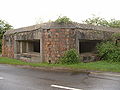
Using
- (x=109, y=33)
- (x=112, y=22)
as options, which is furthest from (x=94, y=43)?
(x=112, y=22)

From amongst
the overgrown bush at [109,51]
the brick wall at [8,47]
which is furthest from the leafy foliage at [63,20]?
the brick wall at [8,47]

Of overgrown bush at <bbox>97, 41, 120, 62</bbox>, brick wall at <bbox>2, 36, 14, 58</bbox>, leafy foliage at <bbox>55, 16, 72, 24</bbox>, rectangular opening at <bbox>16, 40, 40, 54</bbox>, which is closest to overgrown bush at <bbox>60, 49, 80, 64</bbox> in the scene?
leafy foliage at <bbox>55, 16, 72, 24</bbox>

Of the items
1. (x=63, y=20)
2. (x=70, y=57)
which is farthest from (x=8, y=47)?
(x=70, y=57)

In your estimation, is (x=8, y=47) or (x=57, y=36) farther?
(x=8, y=47)

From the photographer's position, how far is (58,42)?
11234 millimetres

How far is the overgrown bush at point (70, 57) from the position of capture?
10836 millimetres

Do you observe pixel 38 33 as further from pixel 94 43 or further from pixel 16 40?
pixel 94 43

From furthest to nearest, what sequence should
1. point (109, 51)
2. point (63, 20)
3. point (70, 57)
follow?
1. point (109, 51)
2. point (63, 20)
3. point (70, 57)

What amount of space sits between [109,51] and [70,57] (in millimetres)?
3394

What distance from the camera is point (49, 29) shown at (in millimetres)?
11469

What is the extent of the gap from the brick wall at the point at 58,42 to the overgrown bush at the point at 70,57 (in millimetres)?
363

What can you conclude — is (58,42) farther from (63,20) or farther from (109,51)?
(109,51)

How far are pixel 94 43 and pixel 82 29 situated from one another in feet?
11.5

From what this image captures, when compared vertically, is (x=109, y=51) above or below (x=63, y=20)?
below
